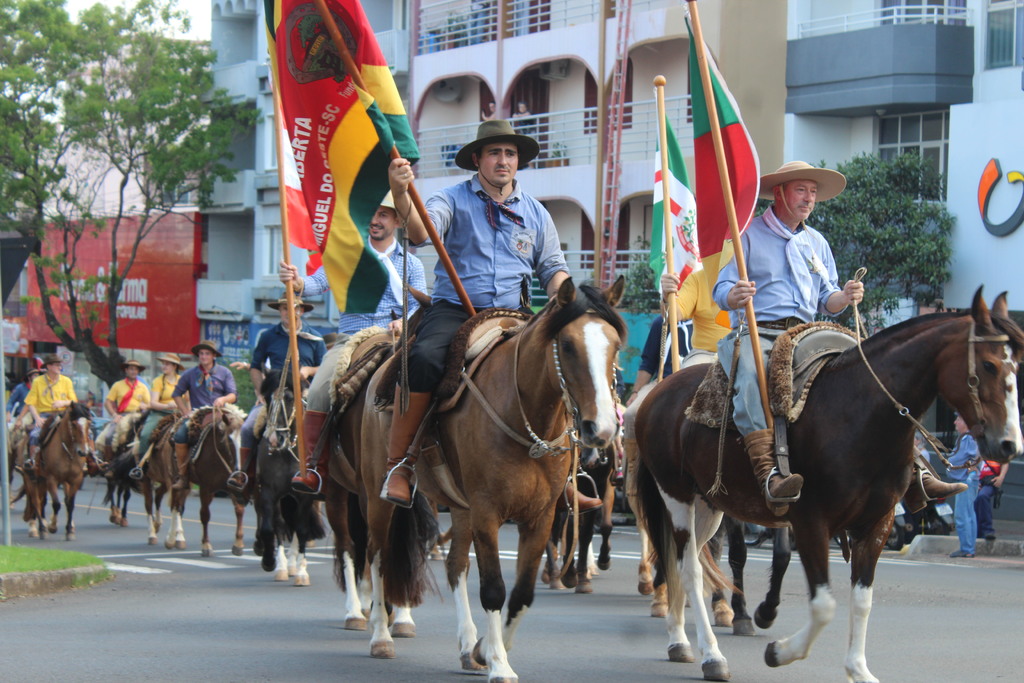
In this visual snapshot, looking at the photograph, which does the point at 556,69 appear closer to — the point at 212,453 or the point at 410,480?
the point at 212,453

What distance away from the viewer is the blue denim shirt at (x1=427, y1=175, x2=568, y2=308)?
8.65 metres

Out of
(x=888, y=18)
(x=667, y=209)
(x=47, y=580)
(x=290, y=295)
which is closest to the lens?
(x=290, y=295)

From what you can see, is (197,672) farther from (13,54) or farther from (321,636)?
(13,54)

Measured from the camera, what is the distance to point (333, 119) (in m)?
8.95

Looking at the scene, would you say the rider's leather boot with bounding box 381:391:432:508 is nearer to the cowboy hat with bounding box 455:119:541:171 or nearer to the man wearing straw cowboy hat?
the cowboy hat with bounding box 455:119:541:171

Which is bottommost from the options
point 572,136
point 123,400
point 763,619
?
point 763,619

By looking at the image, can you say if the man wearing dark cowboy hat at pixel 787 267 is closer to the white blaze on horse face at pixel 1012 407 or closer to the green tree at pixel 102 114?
the white blaze on horse face at pixel 1012 407

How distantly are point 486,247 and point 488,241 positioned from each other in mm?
38

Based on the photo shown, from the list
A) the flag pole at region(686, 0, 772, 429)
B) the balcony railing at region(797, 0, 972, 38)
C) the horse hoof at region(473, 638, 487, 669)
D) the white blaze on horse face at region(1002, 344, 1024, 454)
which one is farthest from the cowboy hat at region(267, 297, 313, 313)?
the balcony railing at region(797, 0, 972, 38)

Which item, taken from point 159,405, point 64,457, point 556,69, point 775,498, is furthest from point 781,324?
point 556,69

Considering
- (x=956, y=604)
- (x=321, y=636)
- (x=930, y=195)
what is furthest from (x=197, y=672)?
(x=930, y=195)

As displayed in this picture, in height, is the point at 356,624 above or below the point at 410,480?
below

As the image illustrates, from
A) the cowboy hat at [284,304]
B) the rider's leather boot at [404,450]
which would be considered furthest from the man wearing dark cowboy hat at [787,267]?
the cowboy hat at [284,304]

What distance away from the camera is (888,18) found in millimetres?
25578
